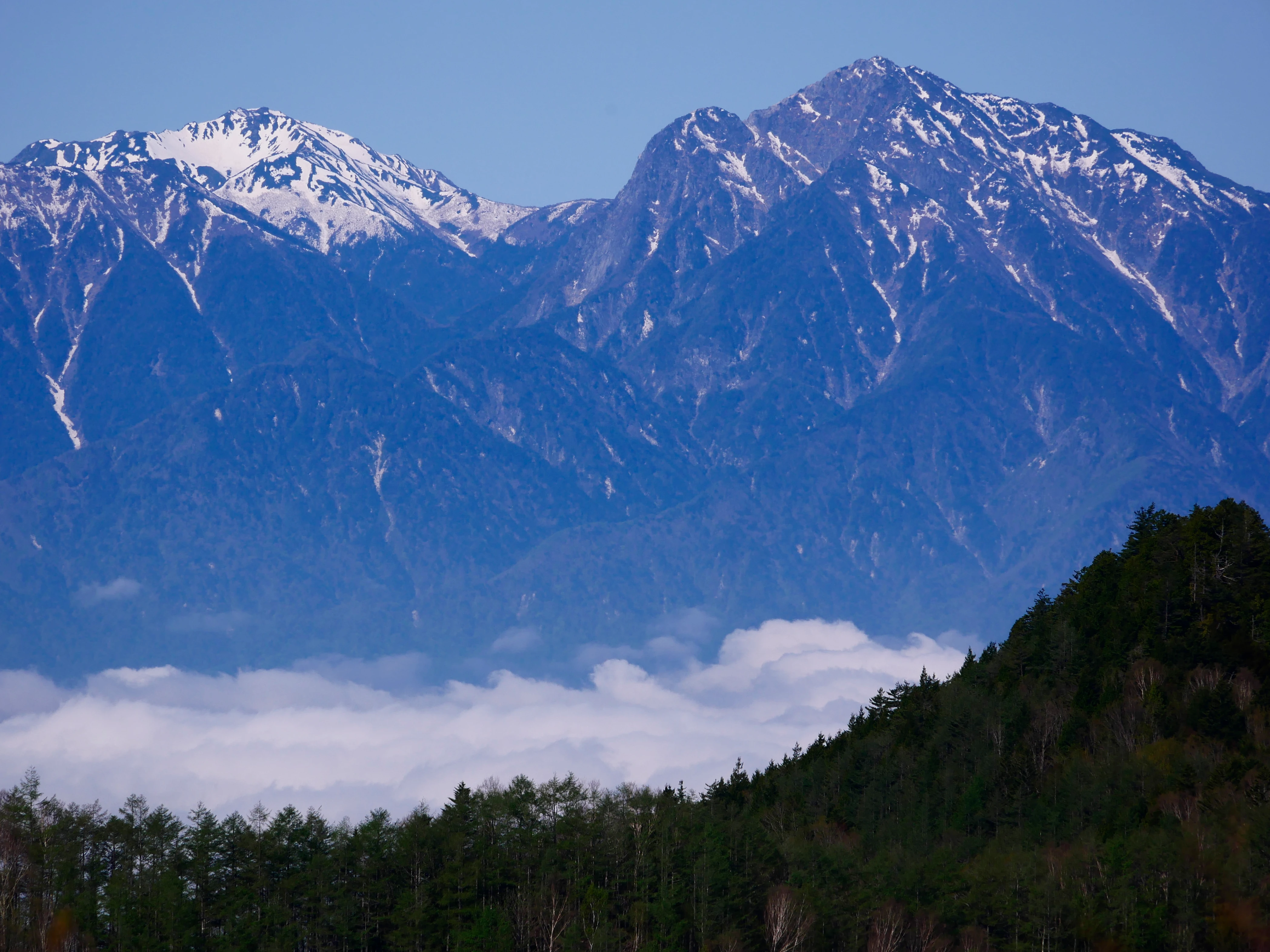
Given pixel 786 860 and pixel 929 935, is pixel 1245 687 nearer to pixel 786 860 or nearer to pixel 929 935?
pixel 929 935

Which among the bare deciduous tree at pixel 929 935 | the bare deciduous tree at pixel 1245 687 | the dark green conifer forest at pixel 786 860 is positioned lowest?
the bare deciduous tree at pixel 929 935

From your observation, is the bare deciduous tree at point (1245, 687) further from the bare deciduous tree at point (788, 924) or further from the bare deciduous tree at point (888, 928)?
the bare deciduous tree at point (788, 924)

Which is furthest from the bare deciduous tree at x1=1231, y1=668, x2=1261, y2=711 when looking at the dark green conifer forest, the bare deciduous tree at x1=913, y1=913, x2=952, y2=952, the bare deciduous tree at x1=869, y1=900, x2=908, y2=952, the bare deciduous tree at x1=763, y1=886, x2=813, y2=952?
the bare deciduous tree at x1=763, y1=886, x2=813, y2=952

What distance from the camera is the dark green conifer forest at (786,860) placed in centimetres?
11256

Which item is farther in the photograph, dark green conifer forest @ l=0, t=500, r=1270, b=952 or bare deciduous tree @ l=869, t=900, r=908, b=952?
bare deciduous tree @ l=869, t=900, r=908, b=952

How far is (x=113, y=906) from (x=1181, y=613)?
9409cm

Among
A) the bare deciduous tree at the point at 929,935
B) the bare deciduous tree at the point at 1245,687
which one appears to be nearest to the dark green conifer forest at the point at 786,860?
the bare deciduous tree at the point at 929,935

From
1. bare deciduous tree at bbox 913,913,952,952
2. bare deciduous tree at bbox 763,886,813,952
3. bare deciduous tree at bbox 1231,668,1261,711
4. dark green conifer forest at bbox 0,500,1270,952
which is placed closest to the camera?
dark green conifer forest at bbox 0,500,1270,952

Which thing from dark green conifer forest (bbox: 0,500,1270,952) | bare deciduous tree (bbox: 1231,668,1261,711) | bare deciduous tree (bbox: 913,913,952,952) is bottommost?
bare deciduous tree (bbox: 913,913,952,952)

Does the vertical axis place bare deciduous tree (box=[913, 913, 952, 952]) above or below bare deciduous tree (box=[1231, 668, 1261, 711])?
below

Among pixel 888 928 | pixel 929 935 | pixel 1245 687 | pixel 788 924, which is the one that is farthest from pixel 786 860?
pixel 1245 687

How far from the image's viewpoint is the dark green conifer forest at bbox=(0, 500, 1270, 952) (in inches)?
4432

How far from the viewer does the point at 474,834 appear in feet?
420

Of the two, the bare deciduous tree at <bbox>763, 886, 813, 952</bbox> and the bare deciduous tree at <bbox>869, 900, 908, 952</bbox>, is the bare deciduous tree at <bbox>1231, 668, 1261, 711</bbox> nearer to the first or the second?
the bare deciduous tree at <bbox>869, 900, 908, 952</bbox>
